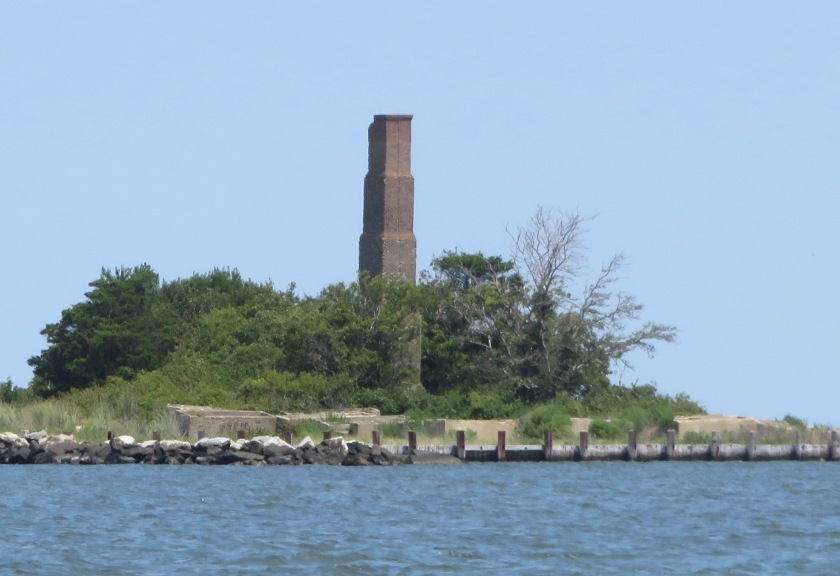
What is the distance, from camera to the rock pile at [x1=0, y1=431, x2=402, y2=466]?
36.9 m

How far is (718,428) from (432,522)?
18806 millimetres

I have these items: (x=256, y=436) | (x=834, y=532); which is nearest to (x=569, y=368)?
(x=256, y=436)

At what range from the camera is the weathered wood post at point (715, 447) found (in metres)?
39.4

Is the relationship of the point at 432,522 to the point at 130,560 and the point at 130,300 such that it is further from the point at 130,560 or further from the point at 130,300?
the point at 130,300

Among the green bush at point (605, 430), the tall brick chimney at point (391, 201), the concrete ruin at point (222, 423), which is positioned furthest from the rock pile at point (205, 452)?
the tall brick chimney at point (391, 201)

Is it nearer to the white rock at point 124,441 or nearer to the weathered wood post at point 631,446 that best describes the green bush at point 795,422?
the weathered wood post at point 631,446

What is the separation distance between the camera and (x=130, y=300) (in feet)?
176

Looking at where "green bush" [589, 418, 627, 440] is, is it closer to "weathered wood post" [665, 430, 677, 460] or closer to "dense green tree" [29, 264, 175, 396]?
"weathered wood post" [665, 430, 677, 460]

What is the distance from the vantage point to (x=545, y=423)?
134ft

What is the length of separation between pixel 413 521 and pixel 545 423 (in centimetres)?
1607

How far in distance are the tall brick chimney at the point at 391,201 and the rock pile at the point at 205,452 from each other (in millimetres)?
15578

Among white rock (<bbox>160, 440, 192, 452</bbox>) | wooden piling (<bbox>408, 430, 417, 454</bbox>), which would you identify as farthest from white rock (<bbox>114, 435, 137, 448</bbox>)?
wooden piling (<bbox>408, 430, 417, 454</bbox>)

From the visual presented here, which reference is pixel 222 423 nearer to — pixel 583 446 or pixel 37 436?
pixel 37 436

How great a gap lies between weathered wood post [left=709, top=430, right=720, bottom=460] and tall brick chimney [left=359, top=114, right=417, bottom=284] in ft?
51.0
